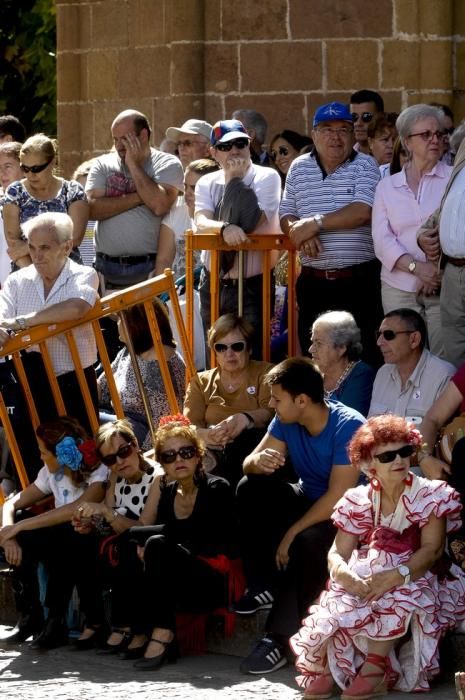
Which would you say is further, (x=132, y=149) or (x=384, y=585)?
(x=132, y=149)

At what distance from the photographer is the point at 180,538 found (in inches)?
340

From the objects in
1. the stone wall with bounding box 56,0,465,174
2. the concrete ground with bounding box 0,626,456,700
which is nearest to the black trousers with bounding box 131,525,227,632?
the concrete ground with bounding box 0,626,456,700

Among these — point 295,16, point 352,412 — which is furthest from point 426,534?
point 295,16

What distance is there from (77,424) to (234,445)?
2.93ft

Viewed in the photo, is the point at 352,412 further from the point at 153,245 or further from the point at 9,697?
the point at 153,245

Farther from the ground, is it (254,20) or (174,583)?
(254,20)

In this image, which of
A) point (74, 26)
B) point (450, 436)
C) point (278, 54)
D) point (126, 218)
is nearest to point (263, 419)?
point (450, 436)

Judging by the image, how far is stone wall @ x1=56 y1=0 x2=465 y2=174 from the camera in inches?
504

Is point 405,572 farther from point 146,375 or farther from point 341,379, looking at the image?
point 146,375

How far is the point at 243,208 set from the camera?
1016 centimetres

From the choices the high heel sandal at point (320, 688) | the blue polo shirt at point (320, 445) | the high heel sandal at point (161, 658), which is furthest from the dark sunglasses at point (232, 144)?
the high heel sandal at point (320, 688)

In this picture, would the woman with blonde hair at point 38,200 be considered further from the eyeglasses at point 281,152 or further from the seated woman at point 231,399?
the seated woman at point 231,399

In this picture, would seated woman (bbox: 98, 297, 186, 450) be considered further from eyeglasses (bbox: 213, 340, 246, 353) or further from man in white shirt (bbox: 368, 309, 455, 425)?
man in white shirt (bbox: 368, 309, 455, 425)

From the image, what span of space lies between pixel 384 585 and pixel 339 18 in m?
6.31
